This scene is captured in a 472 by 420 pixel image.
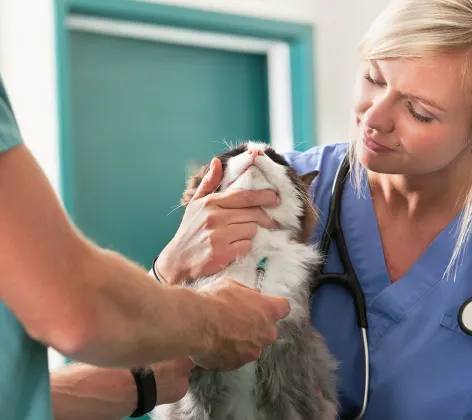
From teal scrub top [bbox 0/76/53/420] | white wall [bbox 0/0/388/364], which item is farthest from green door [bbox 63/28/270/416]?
teal scrub top [bbox 0/76/53/420]

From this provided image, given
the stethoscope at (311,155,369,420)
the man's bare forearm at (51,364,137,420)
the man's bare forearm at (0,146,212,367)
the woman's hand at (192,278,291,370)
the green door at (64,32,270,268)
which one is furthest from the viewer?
the green door at (64,32,270,268)

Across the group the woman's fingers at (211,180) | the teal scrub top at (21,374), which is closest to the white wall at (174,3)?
the woman's fingers at (211,180)

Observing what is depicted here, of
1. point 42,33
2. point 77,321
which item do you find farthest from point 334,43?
point 77,321

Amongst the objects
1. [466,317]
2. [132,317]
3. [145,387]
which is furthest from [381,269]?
[132,317]

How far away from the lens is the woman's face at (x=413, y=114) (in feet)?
3.77

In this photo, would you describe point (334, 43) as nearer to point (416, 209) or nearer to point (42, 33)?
point (42, 33)

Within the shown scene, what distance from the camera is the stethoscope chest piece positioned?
1133mm

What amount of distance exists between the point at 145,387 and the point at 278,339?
236 mm

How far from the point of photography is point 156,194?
8.39 feet

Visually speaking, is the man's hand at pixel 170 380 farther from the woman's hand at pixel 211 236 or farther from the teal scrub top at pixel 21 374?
the teal scrub top at pixel 21 374

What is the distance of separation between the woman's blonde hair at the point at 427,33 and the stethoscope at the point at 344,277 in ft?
0.38

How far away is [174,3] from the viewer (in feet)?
7.81

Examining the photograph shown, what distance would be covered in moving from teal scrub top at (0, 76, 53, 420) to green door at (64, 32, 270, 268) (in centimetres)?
160

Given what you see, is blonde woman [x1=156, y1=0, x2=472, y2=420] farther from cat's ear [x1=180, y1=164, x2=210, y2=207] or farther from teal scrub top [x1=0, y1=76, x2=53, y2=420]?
teal scrub top [x1=0, y1=76, x2=53, y2=420]
